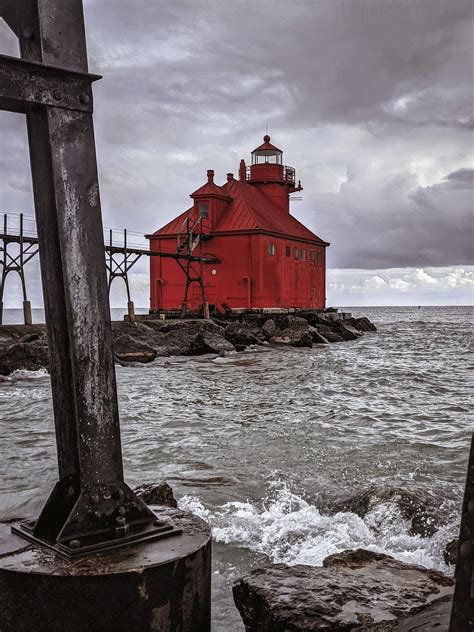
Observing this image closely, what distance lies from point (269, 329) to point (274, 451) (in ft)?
63.3

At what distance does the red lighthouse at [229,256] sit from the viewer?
30203 mm

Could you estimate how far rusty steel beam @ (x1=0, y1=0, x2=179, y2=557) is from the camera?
2488 millimetres

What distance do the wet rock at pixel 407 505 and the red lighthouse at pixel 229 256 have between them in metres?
23.7

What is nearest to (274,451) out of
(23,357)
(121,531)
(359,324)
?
(121,531)

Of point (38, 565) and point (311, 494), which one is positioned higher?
point (38, 565)

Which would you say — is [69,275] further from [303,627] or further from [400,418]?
[400,418]

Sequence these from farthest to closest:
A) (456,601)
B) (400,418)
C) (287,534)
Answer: (400,418), (287,534), (456,601)

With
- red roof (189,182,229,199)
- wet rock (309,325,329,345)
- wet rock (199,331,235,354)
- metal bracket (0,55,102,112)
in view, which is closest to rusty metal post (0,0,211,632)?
metal bracket (0,55,102,112)

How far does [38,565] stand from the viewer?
2367mm

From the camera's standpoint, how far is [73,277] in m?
2.52

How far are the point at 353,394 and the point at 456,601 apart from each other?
1205cm

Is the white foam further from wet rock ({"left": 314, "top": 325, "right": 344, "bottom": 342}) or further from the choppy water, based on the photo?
wet rock ({"left": 314, "top": 325, "right": 344, "bottom": 342})

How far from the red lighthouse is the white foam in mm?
23744

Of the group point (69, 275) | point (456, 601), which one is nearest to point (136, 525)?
point (69, 275)
